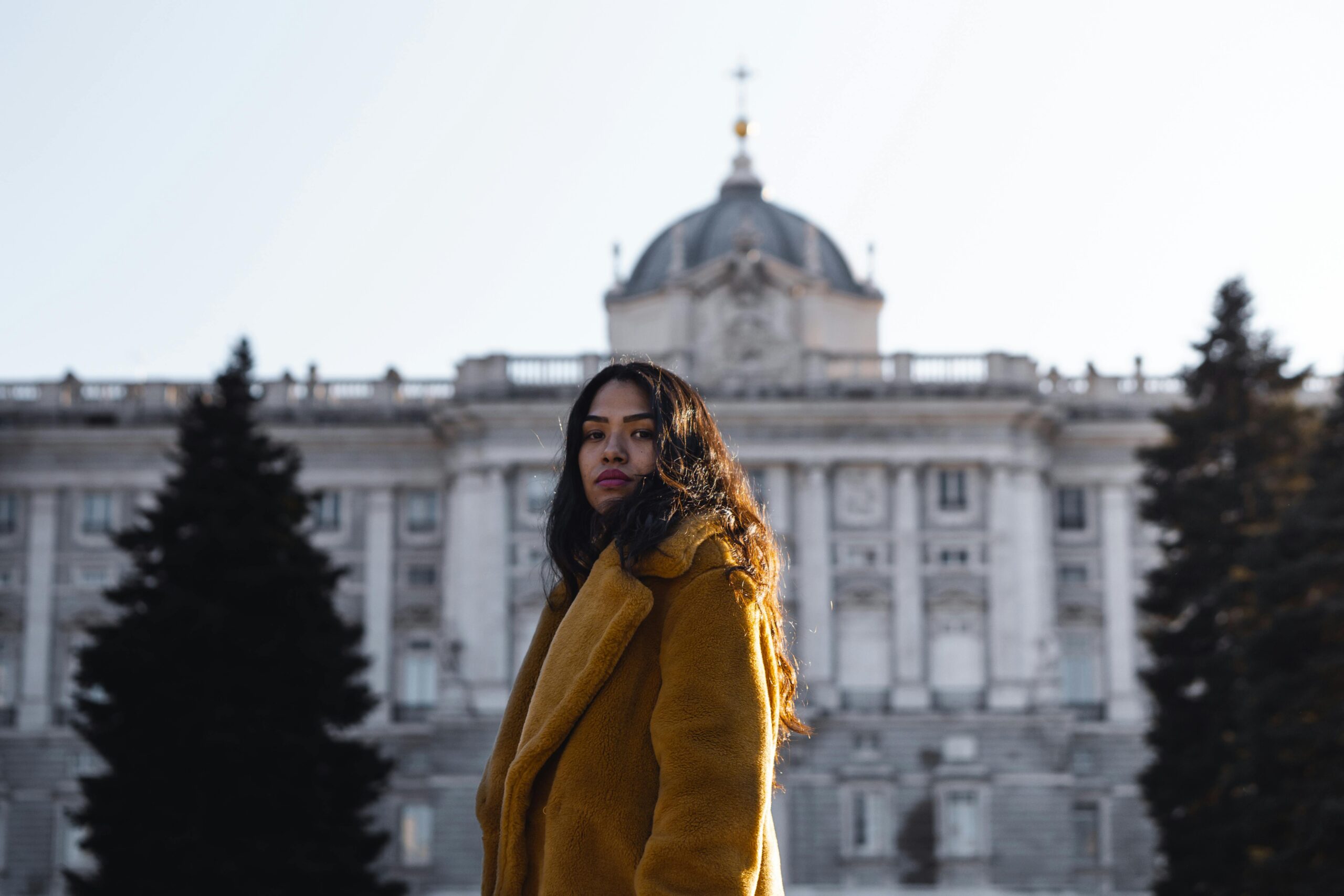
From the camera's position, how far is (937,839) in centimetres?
4959

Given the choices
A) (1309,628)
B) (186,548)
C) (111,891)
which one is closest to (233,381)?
(186,548)

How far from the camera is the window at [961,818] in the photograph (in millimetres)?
49594

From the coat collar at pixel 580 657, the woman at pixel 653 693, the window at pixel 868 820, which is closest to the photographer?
the woman at pixel 653 693

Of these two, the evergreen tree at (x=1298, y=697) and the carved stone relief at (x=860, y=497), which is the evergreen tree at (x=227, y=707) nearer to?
the evergreen tree at (x=1298, y=697)

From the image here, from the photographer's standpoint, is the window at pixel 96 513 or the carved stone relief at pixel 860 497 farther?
the window at pixel 96 513

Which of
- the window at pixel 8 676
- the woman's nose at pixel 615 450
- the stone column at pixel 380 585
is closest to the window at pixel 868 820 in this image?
the stone column at pixel 380 585

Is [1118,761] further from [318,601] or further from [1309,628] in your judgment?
[318,601]

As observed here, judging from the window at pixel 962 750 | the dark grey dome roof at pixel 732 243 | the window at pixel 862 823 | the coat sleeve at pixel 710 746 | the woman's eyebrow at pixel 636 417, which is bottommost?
the window at pixel 862 823

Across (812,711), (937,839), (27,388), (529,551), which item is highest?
(27,388)

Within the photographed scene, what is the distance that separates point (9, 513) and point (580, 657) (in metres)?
53.3

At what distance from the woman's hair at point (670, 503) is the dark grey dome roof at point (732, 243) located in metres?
52.2

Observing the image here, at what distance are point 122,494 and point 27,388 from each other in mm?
4205

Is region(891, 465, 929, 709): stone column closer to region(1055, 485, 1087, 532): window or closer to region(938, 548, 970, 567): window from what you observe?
region(938, 548, 970, 567): window

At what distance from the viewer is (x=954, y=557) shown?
171 feet
